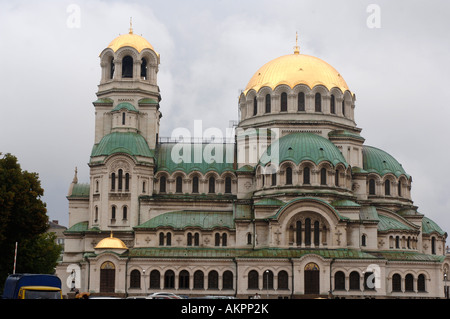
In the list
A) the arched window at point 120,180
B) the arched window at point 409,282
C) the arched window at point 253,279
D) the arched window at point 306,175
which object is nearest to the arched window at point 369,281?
the arched window at point 409,282

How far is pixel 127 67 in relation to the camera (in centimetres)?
8269

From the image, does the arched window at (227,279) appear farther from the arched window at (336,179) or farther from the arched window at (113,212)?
the arched window at (336,179)

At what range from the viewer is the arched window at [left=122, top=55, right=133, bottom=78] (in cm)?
8231

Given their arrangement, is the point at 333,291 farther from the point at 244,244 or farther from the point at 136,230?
the point at 136,230

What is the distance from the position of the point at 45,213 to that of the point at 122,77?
1045 inches

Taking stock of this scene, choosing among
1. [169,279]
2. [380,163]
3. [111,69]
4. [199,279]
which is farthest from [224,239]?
[111,69]

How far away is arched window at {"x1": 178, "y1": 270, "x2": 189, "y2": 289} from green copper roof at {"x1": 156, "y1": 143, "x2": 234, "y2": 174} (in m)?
13.2

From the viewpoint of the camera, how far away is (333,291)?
68312 mm

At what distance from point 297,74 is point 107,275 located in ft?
96.8

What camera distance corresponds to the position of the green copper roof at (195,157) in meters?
80.4

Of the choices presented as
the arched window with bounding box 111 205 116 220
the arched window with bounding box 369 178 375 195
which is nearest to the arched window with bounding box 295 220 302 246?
the arched window with bounding box 369 178 375 195
